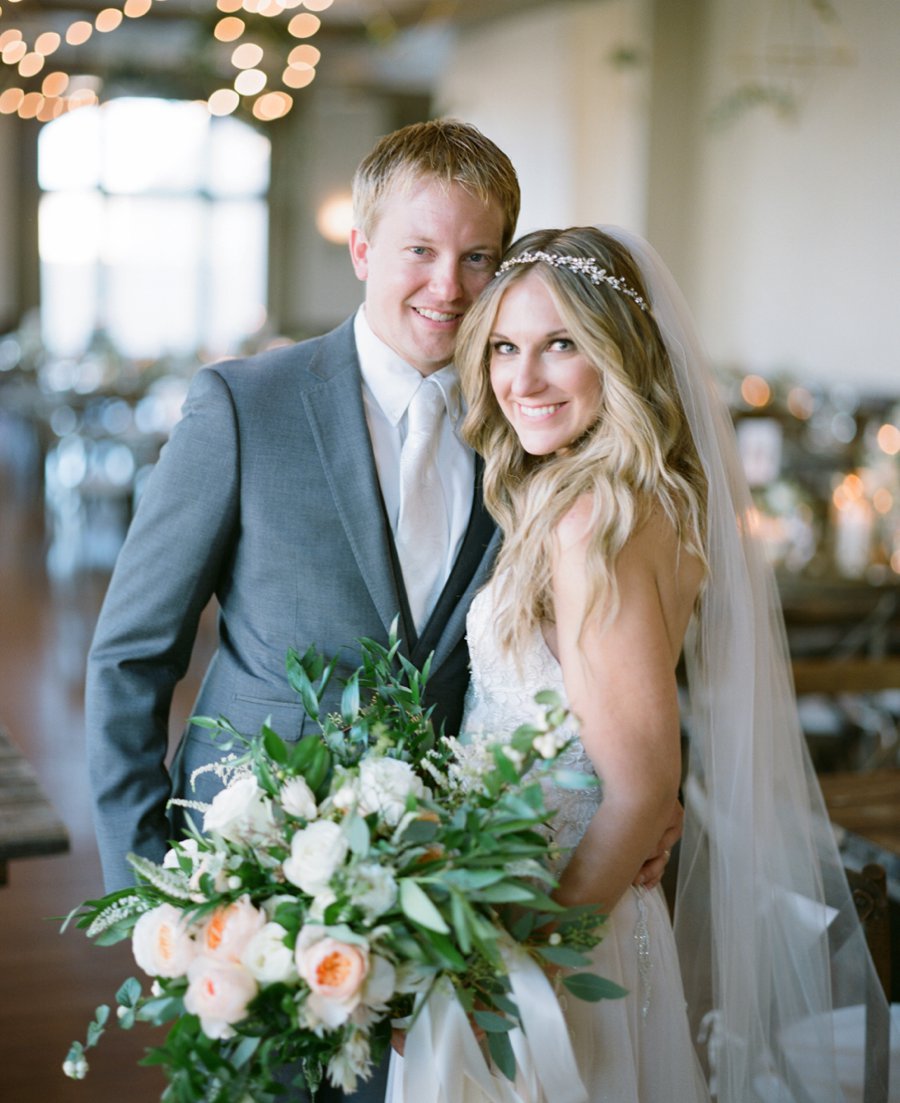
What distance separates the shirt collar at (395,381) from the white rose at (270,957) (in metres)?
0.97

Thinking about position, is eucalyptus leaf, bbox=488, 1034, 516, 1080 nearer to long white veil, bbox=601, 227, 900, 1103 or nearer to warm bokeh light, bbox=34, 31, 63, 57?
long white veil, bbox=601, 227, 900, 1103

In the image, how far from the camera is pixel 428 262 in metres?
2.12

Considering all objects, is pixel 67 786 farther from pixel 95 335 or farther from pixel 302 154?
pixel 302 154

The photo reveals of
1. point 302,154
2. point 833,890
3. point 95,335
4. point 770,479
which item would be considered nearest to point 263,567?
point 833,890

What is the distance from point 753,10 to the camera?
11.6 meters

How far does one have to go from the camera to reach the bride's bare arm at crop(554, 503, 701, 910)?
1811mm

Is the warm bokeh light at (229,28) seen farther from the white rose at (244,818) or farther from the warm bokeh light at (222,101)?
the white rose at (244,818)

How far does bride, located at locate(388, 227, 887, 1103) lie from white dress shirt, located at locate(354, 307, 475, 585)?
0.08 metres

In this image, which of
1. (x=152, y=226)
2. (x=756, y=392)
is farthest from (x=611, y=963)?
(x=152, y=226)

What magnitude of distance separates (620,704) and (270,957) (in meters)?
0.58

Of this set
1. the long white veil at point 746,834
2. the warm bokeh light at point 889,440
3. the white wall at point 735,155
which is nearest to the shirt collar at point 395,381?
the long white veil at point 746,834

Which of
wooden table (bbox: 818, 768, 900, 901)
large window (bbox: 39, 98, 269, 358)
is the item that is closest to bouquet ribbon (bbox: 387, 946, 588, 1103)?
wooden table (bbox: 818, 768, 900, 901)

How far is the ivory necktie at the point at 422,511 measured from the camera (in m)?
2.17

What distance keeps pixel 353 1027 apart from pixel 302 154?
16.6 metres
